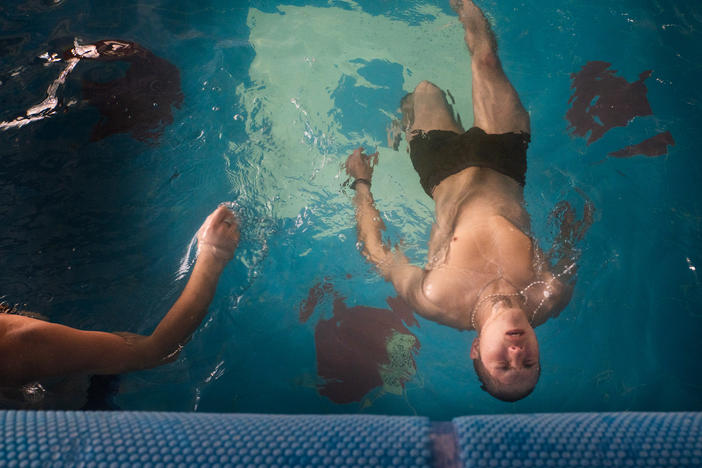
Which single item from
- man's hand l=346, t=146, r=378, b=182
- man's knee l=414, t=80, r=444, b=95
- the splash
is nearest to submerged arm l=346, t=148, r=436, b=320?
man's hand l=346, t=146, r=378, b=182

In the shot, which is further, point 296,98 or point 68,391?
point 296,98

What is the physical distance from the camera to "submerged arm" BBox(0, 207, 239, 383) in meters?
1.70

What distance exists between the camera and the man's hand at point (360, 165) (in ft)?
11.8

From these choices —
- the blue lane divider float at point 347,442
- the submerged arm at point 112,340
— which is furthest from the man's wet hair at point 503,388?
the submerged arm at point 112,340

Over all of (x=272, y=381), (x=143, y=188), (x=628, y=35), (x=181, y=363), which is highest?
(x=628, y=35)

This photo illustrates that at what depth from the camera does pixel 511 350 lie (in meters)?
2.33

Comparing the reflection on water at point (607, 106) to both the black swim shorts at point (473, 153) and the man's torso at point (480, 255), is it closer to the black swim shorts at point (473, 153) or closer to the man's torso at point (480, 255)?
the black swim shorts at point (473, 153)

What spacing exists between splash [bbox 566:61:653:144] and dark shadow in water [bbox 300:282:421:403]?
2.58 metres

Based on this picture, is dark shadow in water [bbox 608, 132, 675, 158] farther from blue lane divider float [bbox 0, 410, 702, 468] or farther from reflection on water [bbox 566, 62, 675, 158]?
blue lane divider float [bbox 0, 410, 702, 468]

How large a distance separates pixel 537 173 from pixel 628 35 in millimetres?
1887

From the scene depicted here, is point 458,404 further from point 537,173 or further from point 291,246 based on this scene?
point 537,173

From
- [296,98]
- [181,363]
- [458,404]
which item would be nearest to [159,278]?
[181,363]

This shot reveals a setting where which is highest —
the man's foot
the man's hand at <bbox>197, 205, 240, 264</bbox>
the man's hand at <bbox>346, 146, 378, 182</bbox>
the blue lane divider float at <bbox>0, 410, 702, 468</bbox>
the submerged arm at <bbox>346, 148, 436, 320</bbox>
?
the man's foot

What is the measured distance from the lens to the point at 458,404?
3.26m
